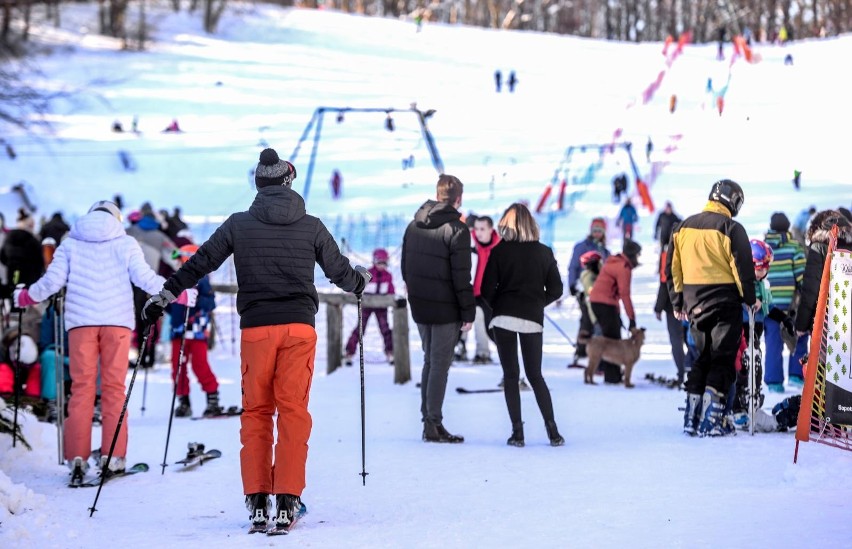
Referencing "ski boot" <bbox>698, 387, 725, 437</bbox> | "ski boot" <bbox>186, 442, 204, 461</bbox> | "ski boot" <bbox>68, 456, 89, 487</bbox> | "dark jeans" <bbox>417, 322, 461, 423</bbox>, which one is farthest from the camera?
"dark jeans" <bbox>417, 322, 461, 423</bbox>

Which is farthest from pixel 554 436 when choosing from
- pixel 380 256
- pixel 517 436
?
pixel 380 256

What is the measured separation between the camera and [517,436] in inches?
365

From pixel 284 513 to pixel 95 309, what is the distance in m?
2.53

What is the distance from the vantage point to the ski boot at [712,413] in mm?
9172

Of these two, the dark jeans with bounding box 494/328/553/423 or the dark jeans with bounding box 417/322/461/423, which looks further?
the dark jeans with bounding box 417/322/461/423

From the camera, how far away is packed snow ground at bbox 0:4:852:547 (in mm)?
6453

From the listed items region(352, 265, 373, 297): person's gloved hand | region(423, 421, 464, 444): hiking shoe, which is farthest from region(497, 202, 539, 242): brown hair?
region(352, 265, 373, 297): person's gloved hand

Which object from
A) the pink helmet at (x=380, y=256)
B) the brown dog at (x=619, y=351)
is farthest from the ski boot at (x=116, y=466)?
the pink helmet at (x=380, y=256)

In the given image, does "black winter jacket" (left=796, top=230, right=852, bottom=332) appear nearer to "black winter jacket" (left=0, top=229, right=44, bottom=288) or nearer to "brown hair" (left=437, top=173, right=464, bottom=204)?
"brown hair" (left=437, top=173, right=464, bottom=204)

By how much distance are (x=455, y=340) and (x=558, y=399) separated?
2.87 m

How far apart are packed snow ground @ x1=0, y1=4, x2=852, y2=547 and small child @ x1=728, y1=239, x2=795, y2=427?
500mm

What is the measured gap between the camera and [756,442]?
8852 mm

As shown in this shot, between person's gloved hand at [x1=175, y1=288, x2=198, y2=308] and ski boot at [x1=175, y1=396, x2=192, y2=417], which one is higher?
person's gloved hand at [x1=175, y1=288, x2=198, y2=308]

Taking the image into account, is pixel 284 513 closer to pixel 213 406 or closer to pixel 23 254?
pixel 213 406
